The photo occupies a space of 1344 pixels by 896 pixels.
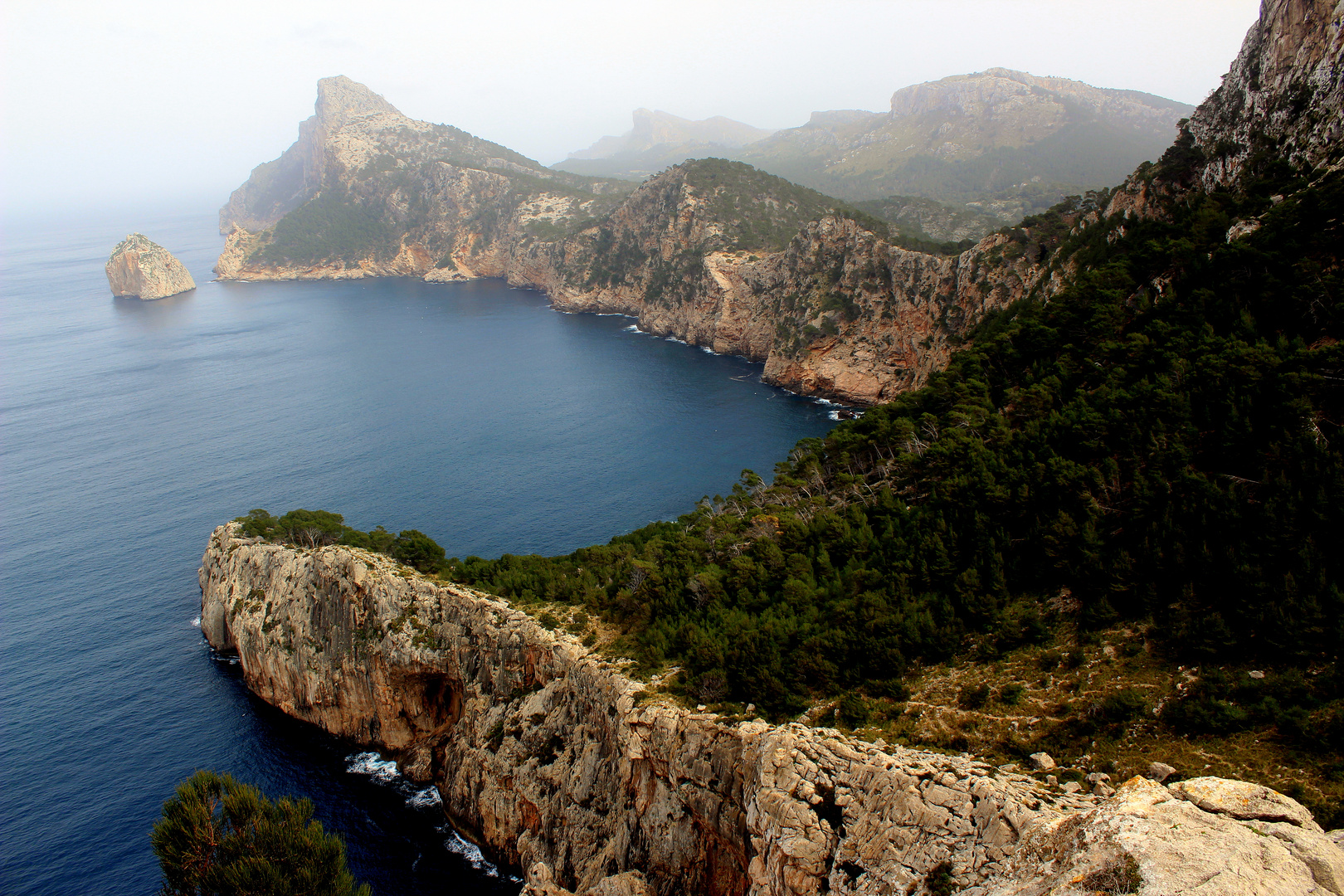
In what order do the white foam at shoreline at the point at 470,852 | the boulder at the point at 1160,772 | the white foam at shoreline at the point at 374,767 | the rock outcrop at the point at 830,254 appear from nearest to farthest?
1. the boulder at the point at 1160,772
2. the white foam at shoreline at the point at 470,852
3. the rock outcrop at the point at 830,254
4. the white foam at shoreline at the point at 374,767

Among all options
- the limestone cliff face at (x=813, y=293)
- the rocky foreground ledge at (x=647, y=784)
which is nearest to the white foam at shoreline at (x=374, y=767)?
the rocky foreground ledge at (x=647, y=784)

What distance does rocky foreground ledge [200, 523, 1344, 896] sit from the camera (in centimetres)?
1415

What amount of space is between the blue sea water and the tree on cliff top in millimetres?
7496

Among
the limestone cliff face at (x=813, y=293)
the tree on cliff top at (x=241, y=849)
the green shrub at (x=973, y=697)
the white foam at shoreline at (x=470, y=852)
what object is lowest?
the white foam at shoreline at (x=470, y=852)

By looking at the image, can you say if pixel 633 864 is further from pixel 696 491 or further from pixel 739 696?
pixel 696 491

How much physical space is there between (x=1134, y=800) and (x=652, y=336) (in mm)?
124234

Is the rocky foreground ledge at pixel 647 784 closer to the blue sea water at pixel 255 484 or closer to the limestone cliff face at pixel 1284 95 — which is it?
the blue sea water at pixel 255 484

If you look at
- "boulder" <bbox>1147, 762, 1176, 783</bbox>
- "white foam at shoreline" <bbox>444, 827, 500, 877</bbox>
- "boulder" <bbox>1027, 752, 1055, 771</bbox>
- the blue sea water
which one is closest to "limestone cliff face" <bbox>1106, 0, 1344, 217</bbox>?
"boulder" <bbox>1147, 762, 1176, 783</bbox>

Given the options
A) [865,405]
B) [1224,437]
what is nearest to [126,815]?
[1224,437]

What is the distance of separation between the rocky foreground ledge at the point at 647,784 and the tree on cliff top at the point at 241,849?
8.21 meters

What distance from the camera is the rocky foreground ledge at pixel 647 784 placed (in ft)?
46.4

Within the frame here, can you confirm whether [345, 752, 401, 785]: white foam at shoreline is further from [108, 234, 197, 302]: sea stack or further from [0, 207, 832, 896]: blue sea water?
[108, 234, 197, 302]: sea stack

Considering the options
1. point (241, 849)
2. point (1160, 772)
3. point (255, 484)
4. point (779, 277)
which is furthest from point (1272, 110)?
point (255, 484)

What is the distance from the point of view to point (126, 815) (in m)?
37.9
